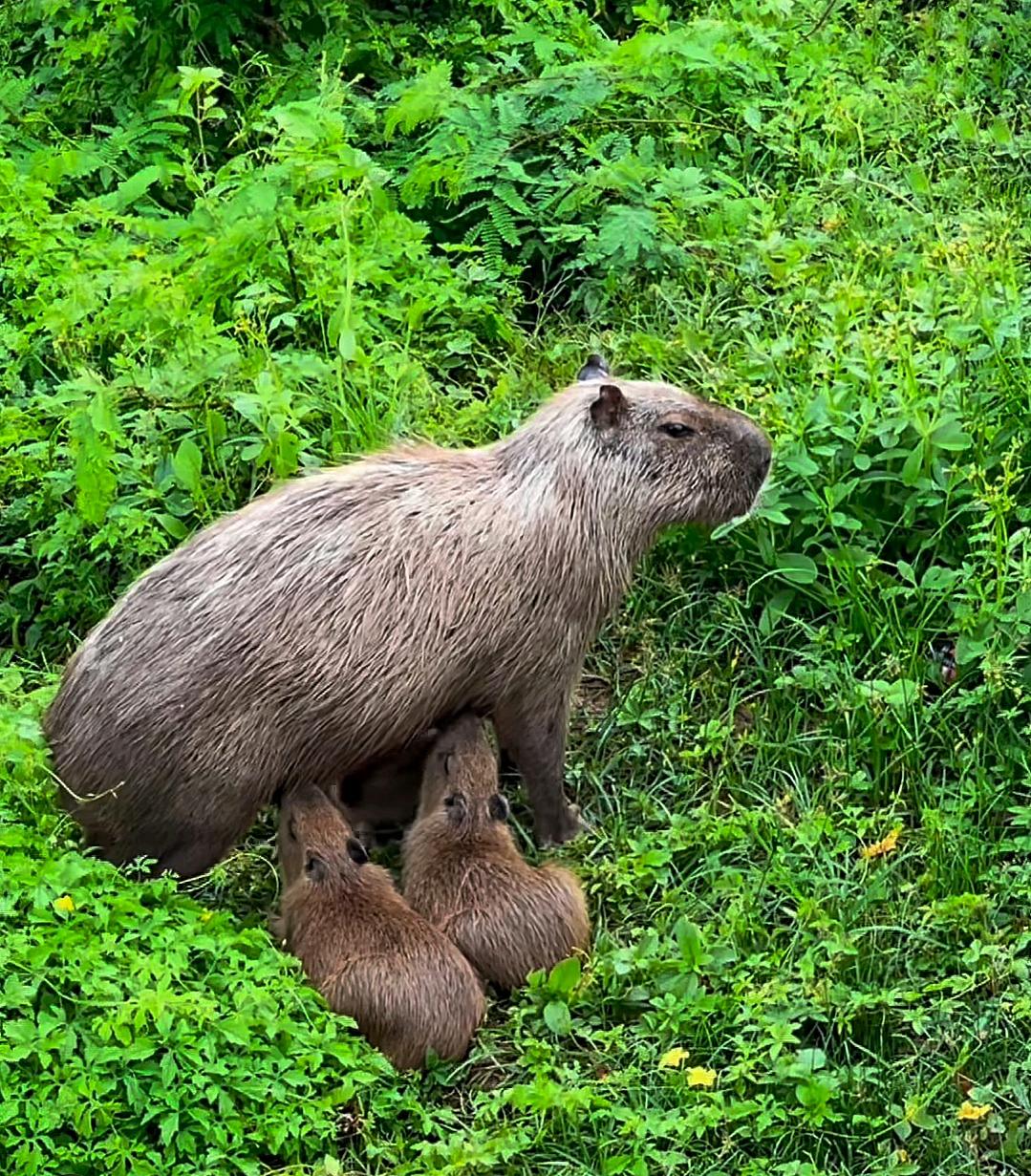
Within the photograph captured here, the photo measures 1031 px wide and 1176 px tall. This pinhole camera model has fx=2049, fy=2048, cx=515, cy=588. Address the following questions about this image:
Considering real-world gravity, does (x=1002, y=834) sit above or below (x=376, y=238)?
below

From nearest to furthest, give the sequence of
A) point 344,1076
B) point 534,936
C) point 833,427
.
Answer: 1. point 344,1076
2. point 534,936
3. point 833,427

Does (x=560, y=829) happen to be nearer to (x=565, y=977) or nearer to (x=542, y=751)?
(x=542, y=751)

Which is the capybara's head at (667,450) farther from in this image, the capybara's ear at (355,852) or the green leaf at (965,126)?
the green leaf at (965,126)

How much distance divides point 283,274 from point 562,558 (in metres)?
1.55

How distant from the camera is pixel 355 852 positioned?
14.5 ft

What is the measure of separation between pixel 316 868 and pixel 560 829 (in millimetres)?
718

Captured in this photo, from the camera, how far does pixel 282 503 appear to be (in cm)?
475

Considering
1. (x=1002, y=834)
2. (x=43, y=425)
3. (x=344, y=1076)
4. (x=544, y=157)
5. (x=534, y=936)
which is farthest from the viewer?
(x=544, y=157)

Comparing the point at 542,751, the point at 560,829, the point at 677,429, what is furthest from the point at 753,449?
the point at 560,829

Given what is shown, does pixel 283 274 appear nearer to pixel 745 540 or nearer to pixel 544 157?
pixel 544 157

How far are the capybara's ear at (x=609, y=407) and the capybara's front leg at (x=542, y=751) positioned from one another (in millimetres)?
676

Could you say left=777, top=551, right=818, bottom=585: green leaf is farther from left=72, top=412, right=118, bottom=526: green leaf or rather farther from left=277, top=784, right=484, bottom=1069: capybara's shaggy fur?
left=72, top=412, right=118, bottom=526: green leaf

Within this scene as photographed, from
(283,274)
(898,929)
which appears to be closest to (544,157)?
(283,274)

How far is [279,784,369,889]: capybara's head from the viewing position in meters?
4.37
